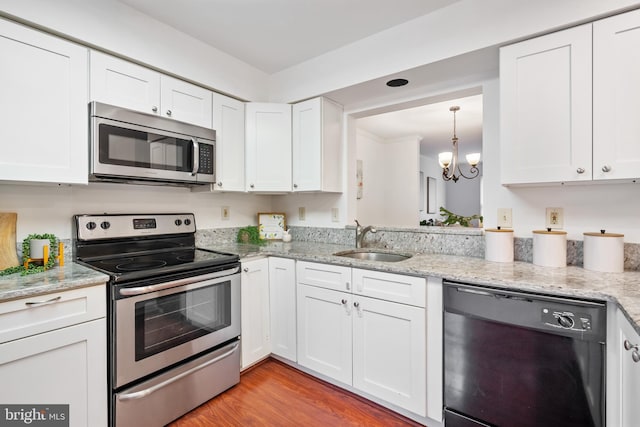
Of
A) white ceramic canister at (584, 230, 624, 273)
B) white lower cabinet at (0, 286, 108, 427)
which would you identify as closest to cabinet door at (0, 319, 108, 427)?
white lower cabinet at (0, 286, 108, 427)

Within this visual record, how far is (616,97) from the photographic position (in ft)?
4.54

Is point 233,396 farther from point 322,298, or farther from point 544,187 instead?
point 544,187

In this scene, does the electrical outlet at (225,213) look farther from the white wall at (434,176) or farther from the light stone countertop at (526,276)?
the white wall at (434,176)

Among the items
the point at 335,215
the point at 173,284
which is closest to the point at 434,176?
the point at 335,215

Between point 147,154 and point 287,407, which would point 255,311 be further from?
point 147,154

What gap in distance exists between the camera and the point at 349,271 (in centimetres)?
185

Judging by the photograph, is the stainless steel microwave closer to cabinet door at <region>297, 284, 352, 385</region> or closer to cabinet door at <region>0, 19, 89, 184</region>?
cabinet door at <region>0, 19, 89, 184</region>

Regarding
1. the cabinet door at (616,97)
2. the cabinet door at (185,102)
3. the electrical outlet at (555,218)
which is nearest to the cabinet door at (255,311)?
the cabinet door at (185,102)

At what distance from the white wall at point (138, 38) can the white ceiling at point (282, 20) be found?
0.23ft

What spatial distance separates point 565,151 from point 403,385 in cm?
148

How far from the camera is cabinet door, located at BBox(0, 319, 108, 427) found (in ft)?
3.95

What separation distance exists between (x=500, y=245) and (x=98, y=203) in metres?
2.51

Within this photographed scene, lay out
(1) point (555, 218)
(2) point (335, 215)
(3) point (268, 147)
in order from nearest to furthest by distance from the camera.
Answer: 1. (1) point (555, 218)
2. (3) point (268, 147)
3. (2) point (335, 215)

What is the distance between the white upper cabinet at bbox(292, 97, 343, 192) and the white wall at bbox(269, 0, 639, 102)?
13cm
